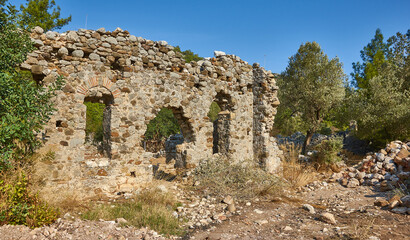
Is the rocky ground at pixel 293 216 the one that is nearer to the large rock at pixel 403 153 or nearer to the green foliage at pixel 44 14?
the large rock at pixel 403 153

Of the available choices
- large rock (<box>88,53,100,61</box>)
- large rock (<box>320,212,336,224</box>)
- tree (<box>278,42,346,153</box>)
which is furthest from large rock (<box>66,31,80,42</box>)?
tree (<box>278,42,346,153</box>)

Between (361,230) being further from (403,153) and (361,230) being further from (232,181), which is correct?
(403,153)

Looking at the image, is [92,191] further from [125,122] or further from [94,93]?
[94,93]

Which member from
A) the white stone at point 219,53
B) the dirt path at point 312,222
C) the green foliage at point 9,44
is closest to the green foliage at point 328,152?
the dirt path at point 312,222

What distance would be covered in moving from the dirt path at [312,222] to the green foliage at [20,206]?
2.40m

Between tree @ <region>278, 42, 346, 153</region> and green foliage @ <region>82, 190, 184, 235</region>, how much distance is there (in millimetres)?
11854

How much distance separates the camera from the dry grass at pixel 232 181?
710cm

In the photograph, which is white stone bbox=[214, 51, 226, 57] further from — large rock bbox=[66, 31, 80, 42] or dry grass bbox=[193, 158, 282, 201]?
large rock bbox=[66, 31, 80, 42]

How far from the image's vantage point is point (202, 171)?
816 cm

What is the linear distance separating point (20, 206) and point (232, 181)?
16.5ft

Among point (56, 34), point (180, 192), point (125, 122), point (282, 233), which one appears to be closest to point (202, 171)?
point (180, 192)

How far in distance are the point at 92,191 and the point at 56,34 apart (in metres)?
3.86

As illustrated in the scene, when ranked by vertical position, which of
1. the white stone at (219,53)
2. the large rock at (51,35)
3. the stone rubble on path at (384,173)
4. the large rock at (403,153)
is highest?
the white stone at (219,53)

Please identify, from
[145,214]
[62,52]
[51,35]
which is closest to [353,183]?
[145,214]
